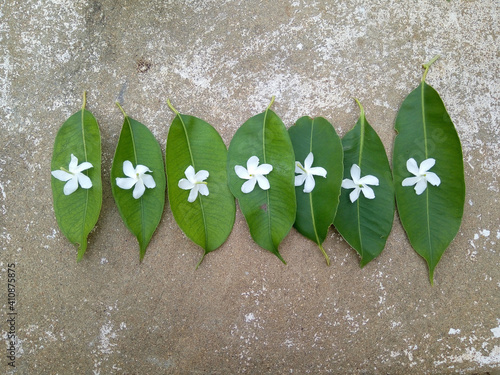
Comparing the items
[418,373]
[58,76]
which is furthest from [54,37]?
[418,373]

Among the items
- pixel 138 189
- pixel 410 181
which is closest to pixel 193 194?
pixel 138 189

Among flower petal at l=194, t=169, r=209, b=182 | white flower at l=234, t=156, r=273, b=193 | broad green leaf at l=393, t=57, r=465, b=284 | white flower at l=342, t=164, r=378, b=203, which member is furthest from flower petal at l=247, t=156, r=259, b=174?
broad green leaf at l=393, t=57, r=465, b=284

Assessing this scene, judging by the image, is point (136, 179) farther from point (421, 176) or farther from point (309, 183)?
point (421, 176)

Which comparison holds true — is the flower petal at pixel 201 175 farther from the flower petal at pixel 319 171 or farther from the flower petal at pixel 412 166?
the flower petal at pixel 412 166

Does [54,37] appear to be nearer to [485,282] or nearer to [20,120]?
[20,120]

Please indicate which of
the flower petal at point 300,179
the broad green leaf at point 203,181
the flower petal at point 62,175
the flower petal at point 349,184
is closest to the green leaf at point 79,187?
the flower petal at point 62,175

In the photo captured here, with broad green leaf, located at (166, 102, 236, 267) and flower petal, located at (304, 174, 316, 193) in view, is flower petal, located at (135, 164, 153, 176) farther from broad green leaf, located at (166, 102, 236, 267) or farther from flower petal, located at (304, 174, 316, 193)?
flower petal, located at (304, 174, 316, 193)
